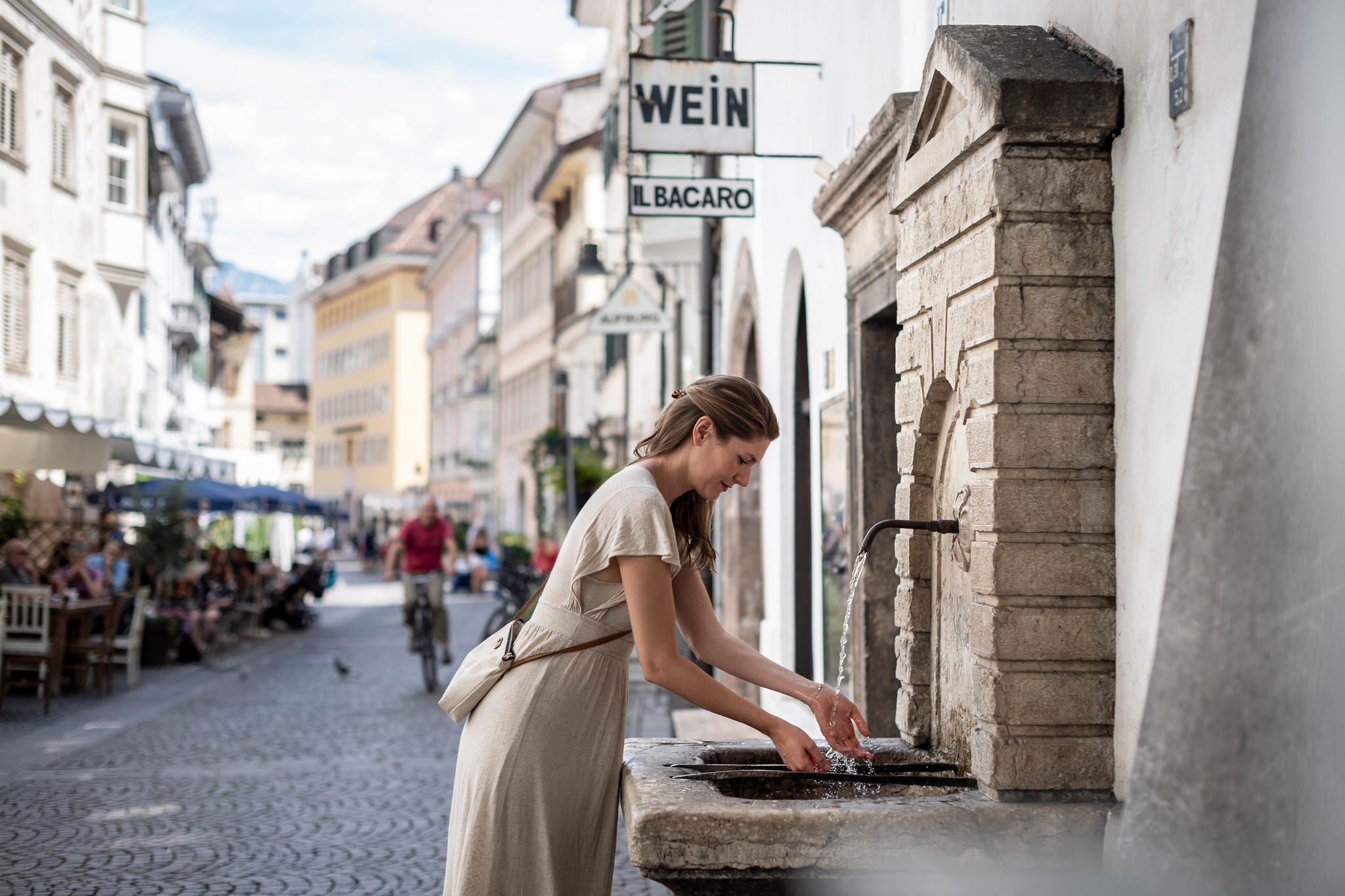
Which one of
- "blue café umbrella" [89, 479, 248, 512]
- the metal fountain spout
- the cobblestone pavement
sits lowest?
the cobblestone pavement

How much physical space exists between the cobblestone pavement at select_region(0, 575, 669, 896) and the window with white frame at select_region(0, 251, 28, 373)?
288 inches

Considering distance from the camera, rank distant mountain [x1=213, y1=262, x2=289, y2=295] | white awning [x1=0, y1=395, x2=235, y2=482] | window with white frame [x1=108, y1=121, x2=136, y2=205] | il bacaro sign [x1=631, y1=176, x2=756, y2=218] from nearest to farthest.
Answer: il bacaro sign [x1=631, y1=176, x2=756, y2=218]
white awning [x1=0, y1=395, x2=235, y2=482]
window with white frame [x1=108, y1=121, x2=136, y2=205]
distant mountain [x1=213, y1=262, x2=289, y2=295]

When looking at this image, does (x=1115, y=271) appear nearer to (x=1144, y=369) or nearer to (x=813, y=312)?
(x=1144, y=369)

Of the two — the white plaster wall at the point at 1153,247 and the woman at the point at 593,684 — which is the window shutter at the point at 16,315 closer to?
the white plaster wall at the point at 1153,247

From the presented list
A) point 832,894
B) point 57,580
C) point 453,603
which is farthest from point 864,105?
point 453,603

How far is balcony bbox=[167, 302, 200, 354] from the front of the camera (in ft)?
121

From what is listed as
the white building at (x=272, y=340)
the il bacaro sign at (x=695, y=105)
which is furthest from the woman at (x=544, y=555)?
the white building at (x=272, y=340)

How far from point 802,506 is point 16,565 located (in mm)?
7727

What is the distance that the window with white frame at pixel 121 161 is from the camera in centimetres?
2534

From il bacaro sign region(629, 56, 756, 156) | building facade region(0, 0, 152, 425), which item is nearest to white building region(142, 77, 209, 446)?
building facade region(0, 0, 152, 425)

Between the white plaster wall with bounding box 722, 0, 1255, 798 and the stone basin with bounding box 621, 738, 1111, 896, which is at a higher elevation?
the white plaster wall with bounding box 722, 0, 1255, 798

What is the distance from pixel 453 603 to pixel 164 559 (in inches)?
604

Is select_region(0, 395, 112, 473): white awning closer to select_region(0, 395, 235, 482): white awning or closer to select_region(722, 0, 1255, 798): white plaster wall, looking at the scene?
select_region(0, 395, 235, 482): white awning

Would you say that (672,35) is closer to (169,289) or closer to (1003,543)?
(1003,543)
